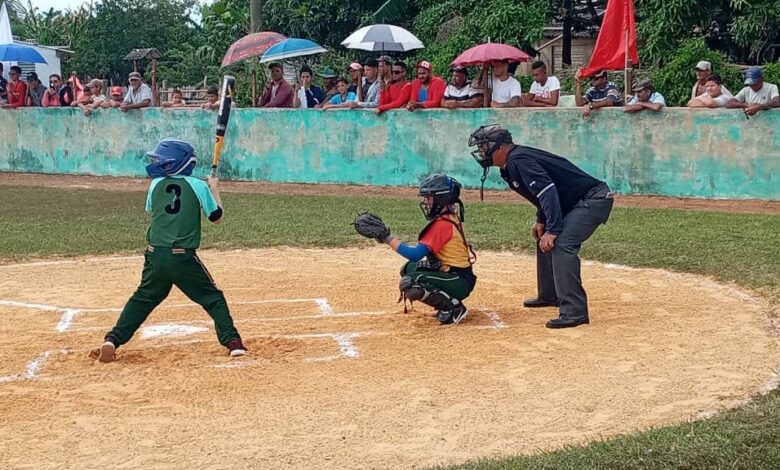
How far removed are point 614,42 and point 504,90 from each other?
2.09m

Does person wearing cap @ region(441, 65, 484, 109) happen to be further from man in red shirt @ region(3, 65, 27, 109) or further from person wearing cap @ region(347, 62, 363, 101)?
man in red shirt @ region(3, 65, 27, 109)

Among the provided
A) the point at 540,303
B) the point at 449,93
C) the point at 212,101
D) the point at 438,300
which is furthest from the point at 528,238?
the point at 212,101

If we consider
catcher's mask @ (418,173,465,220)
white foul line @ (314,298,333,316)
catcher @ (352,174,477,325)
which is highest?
catcher's mask @ (418,173,465,220)

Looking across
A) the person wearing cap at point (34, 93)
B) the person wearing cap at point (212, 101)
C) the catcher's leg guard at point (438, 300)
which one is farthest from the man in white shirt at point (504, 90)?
the person wearing cap at point (34, 93)

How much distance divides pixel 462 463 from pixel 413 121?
14.1 m

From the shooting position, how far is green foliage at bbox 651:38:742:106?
20828mm

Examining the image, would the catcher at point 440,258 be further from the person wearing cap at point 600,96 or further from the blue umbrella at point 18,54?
the blue umbrella at point 18,54

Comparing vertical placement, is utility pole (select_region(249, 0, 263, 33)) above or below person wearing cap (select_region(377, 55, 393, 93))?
above

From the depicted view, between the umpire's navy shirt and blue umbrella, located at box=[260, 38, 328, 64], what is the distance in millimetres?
13784

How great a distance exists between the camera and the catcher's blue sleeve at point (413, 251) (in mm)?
8273

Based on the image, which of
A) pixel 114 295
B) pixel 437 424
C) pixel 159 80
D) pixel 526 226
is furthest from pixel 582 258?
pixel 159 80

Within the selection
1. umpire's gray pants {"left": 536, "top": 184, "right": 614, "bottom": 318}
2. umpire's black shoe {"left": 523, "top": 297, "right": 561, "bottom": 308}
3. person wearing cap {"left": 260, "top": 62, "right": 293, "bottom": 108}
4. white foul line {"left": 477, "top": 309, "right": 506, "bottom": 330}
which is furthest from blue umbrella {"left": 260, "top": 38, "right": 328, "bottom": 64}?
umpire's gray pants {"left": 536, "top": 184, "right": 614, "bottom": 318}

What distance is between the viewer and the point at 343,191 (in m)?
19.3

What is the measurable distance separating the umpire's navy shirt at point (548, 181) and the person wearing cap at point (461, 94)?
9.88 meters
